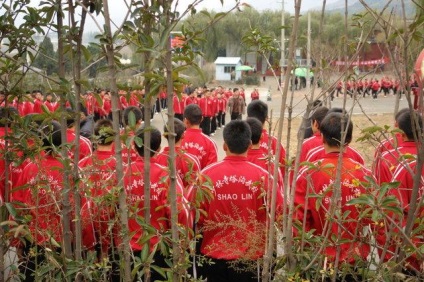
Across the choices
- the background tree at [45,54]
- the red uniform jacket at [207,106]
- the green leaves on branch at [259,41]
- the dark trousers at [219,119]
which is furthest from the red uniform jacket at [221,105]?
the green leaves on branch at [259,41]

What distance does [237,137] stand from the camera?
427cm

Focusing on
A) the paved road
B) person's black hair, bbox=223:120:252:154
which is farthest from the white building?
person's black hair, bbox=223:120:252:154

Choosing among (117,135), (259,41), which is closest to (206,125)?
(259,41)

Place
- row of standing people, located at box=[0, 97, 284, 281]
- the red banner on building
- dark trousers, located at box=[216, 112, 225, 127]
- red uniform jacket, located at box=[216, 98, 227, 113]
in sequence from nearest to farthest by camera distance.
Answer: the red banner on building, row of standing people, located at box=[0, 97, 284, 281], red uniform jacket, located at box=[216, 98, 227, 113], dark trousers, located at box=[216, 112, 225, 127]

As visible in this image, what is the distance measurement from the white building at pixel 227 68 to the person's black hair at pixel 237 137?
54.3 meters

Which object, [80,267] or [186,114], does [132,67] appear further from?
[186,114]

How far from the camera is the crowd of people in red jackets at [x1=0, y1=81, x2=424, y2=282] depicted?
8.27 feet

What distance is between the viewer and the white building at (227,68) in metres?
59.3

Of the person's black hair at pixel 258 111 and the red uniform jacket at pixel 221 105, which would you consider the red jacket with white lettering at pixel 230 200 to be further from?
the red uniform jacket at pixel 221 105

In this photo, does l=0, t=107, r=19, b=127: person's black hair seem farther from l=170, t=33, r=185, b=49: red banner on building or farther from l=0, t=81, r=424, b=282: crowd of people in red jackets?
l=170, t=33, r=185, b=49: red banner on building

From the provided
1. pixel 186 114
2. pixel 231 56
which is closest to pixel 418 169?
pixel 186 114

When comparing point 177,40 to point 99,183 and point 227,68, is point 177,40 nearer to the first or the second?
point 99,183

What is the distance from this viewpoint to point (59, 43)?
2.58 metres

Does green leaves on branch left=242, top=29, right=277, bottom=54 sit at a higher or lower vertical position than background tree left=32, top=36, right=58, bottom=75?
higher
